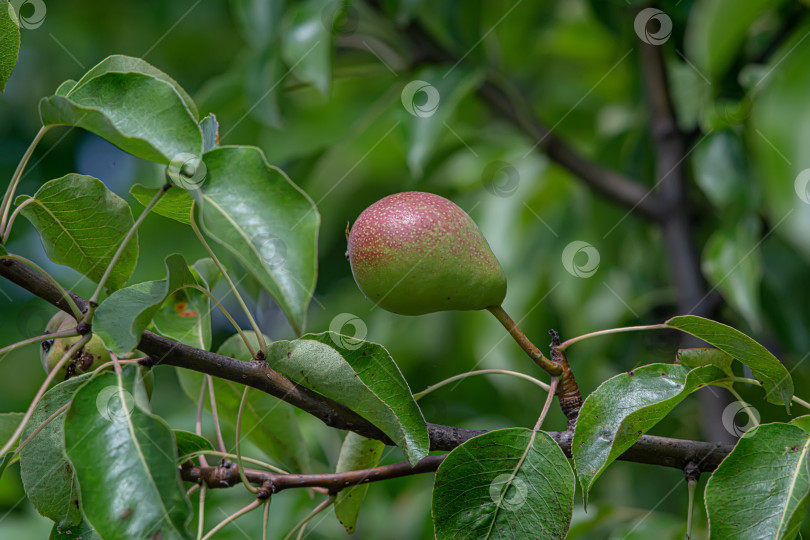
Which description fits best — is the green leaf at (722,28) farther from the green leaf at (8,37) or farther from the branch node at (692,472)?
the green leaf at (8,37)

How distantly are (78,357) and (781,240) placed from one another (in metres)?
1.39

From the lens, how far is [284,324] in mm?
1904

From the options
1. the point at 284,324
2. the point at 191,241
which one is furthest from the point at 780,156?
the point at 191,241

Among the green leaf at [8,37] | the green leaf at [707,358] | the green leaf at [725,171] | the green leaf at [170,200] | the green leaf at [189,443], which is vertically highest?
the green leaf at [8,37]

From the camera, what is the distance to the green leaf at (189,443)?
0.76 meters

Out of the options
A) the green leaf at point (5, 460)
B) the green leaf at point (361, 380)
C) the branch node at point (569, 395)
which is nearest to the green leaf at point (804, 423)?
the branch node at point (569, 395)

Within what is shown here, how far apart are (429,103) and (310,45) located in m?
0.24

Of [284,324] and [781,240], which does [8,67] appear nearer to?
[284,324]

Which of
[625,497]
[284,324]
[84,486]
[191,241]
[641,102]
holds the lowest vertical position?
[625,497]

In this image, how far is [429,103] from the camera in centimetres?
148

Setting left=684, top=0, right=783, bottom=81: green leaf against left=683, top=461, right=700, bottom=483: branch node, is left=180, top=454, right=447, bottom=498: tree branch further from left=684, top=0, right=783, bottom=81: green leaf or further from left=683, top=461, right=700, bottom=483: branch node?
left=684, top=0, right=783, bottom=81: green leaf

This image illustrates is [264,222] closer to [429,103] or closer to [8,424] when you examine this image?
[8,424]

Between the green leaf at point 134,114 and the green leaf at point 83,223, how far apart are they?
0.10m

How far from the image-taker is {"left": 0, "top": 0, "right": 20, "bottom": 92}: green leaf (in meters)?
0.67
